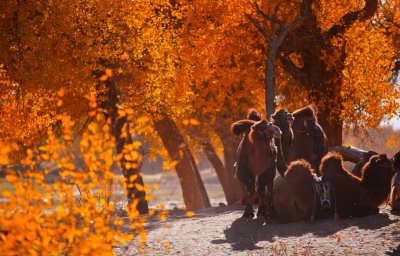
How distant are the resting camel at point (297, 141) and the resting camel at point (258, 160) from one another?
0.50 metres

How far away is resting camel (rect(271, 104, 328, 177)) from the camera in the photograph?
398 inches

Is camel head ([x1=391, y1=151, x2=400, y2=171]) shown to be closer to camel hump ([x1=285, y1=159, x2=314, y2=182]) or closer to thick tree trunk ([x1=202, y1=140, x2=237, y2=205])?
camel hump ([x1=285, y1=159, x2=314, y2=182])

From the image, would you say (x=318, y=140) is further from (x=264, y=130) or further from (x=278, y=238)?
(x=278, y=238)

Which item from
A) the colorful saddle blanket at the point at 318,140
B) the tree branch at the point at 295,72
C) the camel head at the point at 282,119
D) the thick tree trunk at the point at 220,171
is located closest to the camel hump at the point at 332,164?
the camel head at the point at 282,119

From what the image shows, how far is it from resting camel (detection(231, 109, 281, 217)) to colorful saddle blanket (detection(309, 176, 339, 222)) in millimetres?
1082

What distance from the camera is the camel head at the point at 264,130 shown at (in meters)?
9.21

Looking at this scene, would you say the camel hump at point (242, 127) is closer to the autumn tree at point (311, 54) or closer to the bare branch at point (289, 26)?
the bare branch at point (289, 26)

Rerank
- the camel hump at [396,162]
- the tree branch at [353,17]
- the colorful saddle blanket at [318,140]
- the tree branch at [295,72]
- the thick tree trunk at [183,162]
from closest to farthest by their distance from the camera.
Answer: the camel hump at [396,162] → the colorful saddle blanket at [318,140] → the tree branch at [353,17] → the tree branch at [295,72] → the thick tree trunk at [183,162]

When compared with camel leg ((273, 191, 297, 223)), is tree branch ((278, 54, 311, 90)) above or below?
above

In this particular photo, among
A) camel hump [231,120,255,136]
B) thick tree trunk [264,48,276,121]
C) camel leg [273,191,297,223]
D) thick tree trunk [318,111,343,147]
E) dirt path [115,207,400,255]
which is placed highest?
thick tree trunk [264,48,276,121]

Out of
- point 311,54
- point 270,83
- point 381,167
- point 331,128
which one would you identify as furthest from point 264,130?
point 311,54

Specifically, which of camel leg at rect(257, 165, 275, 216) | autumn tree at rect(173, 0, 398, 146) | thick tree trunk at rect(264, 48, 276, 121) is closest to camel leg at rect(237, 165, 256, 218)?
camel leg at rect(257, 165, 275, 216)

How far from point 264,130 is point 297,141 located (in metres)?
1.79

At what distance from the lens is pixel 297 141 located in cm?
1084
